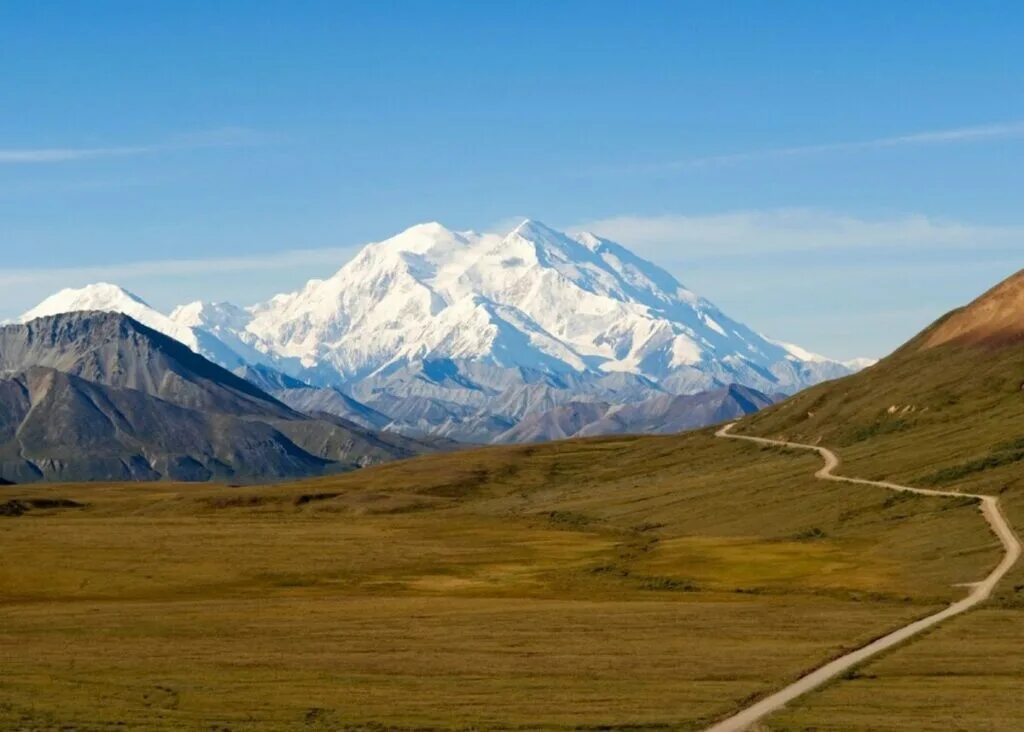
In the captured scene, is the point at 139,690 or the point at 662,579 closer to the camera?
the point at 139,690

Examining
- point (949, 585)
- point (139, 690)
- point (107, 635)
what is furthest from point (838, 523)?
point (139, 690)

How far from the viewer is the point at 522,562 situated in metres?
161

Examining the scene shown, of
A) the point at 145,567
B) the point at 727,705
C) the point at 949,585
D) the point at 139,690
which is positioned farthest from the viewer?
the point at 145,567

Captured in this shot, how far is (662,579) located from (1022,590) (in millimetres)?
34537

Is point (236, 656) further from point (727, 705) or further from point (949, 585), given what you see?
point (949, 585)

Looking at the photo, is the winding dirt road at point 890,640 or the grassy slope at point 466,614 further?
the grassy slope at point 466,614

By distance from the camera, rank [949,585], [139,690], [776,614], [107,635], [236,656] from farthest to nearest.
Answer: [949,585] → [776,614] → [107,635] → [236,656] → [139,690]

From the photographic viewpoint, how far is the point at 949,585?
125 metres

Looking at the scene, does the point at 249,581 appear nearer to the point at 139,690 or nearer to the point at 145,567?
the point at 145,567

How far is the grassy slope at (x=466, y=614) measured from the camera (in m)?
73.7

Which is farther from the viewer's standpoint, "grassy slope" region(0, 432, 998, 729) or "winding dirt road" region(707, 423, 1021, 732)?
"grassy slope" region(0, 432, 998, 729)

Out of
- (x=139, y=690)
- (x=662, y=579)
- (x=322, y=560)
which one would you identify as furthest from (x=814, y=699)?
(x=322, y=560)

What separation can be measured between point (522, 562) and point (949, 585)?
49.7 m

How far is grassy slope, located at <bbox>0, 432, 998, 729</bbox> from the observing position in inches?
2901
